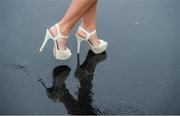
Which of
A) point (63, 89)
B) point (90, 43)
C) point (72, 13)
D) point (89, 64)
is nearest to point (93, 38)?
point (90, 43)

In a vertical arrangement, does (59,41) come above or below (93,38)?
above

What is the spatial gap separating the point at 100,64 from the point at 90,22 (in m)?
0.33

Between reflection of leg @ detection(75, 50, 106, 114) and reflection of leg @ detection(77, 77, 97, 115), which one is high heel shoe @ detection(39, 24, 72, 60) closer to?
reflection of leg @ detection(75, 50, 106, 114)

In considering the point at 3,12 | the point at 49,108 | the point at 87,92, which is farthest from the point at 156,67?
the point at 3,12

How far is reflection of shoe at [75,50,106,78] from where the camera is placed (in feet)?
9.90

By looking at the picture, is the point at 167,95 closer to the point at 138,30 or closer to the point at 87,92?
the point at 87,92

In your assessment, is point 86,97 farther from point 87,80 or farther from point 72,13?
point 72,13

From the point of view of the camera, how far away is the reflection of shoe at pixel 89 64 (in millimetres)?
3016

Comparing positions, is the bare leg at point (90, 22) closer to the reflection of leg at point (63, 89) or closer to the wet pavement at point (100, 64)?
the wet pavement at point (100, 64)

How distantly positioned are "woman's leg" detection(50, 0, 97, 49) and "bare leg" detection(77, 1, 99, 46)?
0.10 metres

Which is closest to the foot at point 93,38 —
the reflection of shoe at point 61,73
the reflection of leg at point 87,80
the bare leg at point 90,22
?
the bare leg at point 90,22

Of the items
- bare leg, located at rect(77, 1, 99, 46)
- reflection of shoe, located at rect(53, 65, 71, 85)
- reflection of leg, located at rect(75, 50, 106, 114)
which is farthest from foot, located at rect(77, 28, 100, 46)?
reflection of shoe, located at rect(53, 65, 71, 85)

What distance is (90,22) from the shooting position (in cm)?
309

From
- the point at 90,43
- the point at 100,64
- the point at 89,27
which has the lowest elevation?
the point at 100,64
